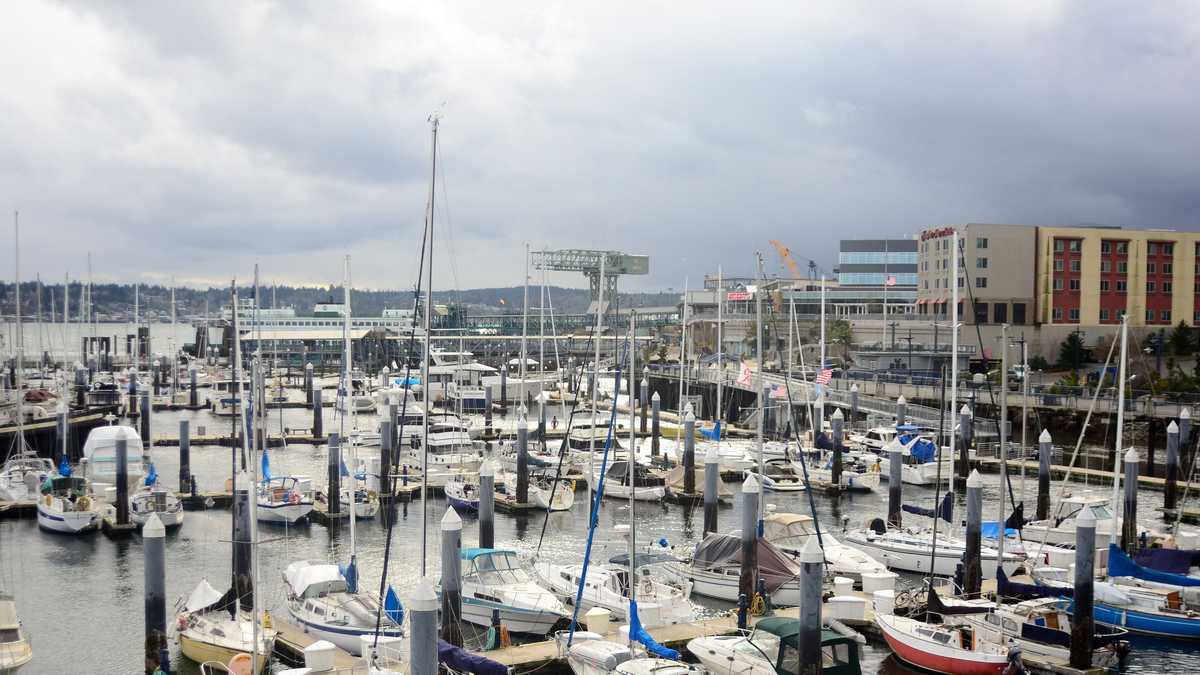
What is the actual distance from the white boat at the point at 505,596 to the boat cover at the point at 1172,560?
18348 mm

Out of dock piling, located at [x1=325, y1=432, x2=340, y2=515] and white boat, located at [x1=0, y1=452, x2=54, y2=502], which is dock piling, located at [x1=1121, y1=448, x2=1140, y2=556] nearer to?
dock piling, located at [x1=325, y1=432, x2=340, y2=515]

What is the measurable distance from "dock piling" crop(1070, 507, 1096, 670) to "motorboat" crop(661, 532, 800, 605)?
790 cm

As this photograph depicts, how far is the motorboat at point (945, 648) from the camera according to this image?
25297mm

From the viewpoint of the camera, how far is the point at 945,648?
25719 millimetres

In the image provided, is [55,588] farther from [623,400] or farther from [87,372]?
[87,372]

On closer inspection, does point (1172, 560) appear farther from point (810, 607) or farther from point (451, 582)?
point (451, 582)

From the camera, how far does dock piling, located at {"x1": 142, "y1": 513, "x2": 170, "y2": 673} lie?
992 inches

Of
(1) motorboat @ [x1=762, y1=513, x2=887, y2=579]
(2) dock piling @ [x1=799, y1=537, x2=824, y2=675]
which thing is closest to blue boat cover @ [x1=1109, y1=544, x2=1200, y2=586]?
(1) motorboat @ [x1=762, y1=513, x2=887, y2=579]

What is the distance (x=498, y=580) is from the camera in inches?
1161

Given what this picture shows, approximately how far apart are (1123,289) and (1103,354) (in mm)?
6446

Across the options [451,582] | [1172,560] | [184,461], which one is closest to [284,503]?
[184,461]

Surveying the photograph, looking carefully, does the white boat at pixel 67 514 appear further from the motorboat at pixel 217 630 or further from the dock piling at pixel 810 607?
the dock piling at pixel 810 607

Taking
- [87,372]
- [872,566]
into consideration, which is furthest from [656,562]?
[87,372]

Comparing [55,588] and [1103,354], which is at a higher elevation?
[1103,354]
